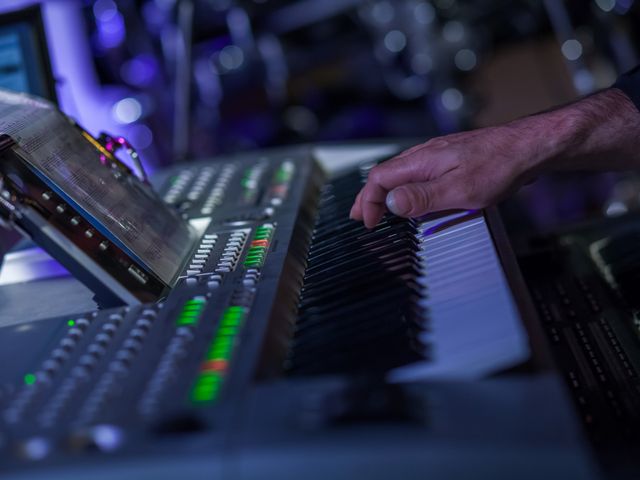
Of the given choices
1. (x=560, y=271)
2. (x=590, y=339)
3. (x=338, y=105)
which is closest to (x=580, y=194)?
(x=338, y=105)

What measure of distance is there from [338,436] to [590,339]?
0.78 metres

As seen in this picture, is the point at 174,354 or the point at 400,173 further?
the point at 400,173

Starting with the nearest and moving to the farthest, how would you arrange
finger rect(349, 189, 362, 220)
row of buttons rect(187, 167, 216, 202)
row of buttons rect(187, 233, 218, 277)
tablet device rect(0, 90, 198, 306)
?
tablet device rect(0, 90, 198, 306) < row of buttons rect(187, 233, 218, 277) < finger rect(349, 189, 362, 220) < row of buttons rect(187, 167, 216, 202)

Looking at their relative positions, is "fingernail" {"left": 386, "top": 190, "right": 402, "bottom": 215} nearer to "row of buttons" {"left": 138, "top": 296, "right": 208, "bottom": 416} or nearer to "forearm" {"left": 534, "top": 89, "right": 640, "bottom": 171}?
"forearm" {"left": 534, "top": 89, "right": 640, "bottom": 171}

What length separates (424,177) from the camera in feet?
4.73

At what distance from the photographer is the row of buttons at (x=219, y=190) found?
178 centimetres

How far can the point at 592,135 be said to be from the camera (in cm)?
151

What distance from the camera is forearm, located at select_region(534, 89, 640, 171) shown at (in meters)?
1.48

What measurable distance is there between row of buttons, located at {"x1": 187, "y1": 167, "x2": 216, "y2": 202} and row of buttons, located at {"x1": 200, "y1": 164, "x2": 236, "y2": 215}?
31mm

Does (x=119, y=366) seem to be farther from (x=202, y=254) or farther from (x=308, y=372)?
(x=202, y=254)

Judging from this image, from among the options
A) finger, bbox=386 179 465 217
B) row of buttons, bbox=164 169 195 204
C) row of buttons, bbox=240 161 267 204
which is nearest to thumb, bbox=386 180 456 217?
finger, bbox=386 179 465 217

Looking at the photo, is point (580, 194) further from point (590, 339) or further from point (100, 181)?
point (100, 181)

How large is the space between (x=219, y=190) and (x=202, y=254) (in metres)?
0.48

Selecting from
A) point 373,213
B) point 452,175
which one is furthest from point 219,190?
point 452,175
